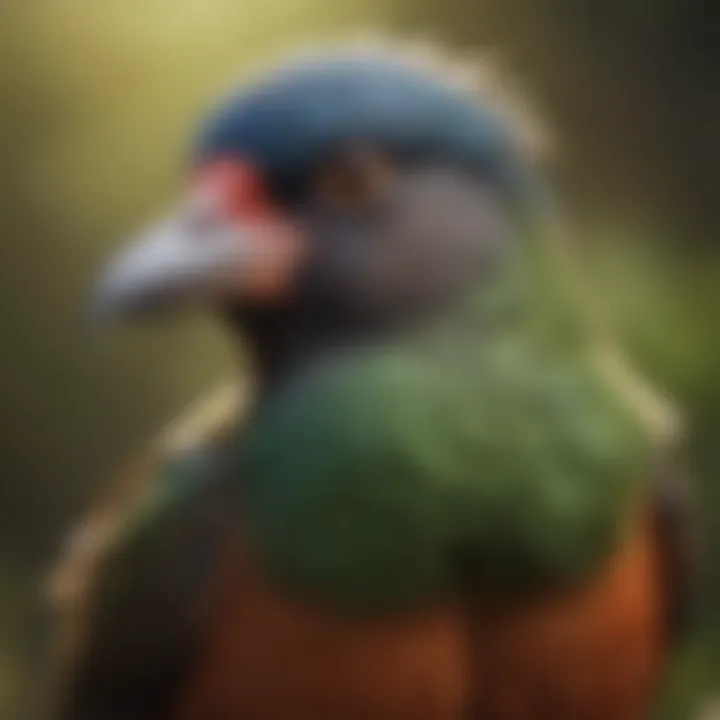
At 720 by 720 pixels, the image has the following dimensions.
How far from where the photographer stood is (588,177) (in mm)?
883

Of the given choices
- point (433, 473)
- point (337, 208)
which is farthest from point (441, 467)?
point (337, 208)

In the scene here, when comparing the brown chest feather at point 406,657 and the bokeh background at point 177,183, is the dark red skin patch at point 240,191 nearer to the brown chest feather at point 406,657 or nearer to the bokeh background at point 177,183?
the bokeh background at point 177,183

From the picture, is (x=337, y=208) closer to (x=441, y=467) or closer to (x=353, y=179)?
(x=353, y=179)

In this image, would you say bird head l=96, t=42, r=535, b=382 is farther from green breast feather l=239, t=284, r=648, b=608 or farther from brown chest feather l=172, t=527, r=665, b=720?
brown chest feather l=172, t=527, r=665, b=720

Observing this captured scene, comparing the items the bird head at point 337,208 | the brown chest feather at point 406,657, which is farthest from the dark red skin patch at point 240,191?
the brown chest feather at point 406,657

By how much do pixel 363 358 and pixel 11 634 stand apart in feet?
0.84

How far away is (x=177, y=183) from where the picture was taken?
2.64ft

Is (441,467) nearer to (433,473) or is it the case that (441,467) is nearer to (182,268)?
(433,473)

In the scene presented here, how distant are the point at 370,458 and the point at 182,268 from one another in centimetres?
13

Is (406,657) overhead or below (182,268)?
below

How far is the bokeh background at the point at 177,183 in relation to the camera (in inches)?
32.5

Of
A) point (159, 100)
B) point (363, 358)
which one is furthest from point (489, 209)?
point (159, 100)

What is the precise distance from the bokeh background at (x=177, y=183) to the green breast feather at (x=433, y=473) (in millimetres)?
88

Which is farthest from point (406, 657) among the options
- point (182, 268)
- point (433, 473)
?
point (182, 268)
